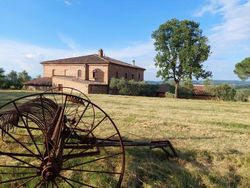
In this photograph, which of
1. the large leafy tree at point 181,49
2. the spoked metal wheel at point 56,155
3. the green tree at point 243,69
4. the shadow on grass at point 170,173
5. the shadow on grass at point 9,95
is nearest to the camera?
the spoked metal wheel at point 56,155

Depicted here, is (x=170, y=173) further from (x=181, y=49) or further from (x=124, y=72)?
(x=124, y=72)

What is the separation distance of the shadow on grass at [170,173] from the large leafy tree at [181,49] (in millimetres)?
26860

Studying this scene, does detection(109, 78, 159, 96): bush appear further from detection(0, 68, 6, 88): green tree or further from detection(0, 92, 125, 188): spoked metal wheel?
detection(0, 92, 125, 188): spoked metal wheel

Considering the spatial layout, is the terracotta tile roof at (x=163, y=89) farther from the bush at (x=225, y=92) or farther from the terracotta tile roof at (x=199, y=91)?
the bush at (x=225, y=92)

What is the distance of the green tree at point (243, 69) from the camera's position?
131ft

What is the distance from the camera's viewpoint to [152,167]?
12.9 feet

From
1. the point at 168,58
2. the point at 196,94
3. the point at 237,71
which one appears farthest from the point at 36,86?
the point at 237,71

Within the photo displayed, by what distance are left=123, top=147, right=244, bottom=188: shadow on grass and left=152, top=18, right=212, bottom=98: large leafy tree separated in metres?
26.9

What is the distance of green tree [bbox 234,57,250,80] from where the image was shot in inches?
1574

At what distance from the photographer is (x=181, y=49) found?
30172 mm

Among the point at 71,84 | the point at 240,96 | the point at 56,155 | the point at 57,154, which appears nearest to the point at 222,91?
the point at 240,96

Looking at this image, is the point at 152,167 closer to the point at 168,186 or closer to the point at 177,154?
the point at 168,186

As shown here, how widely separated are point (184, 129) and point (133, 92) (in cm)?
2730

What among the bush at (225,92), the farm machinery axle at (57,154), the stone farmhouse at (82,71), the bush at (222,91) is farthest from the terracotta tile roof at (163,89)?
the farm machinery axle at (57,154)
